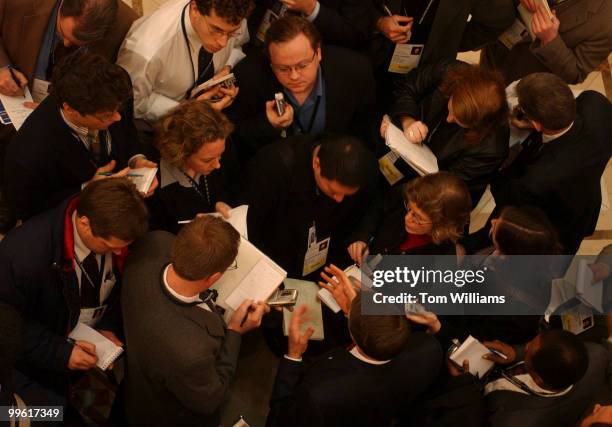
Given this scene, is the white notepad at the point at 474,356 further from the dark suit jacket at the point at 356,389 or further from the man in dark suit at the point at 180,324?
the man in dark suit at the point at 180,324

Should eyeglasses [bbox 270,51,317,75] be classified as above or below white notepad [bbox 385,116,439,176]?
above

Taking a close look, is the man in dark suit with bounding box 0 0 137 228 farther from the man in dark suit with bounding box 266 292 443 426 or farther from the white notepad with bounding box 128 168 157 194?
the man in dark suit with bounding box 266 292 443 426

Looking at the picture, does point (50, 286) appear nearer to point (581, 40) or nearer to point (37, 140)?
point (37, 140)

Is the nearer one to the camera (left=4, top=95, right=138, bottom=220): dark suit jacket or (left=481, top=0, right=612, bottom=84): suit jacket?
(left=4, top=95, right=138, bottom=220): dark suit jacket

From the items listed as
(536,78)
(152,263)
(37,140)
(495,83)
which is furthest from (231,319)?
(536,78)

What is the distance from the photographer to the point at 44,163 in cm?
301

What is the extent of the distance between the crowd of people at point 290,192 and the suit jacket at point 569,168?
1 centimetres

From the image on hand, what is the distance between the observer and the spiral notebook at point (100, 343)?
301 centimetres

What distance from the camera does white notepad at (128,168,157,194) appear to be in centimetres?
300

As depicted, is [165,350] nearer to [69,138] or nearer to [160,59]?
[69,138]

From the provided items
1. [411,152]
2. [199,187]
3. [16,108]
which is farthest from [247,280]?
[16,108]

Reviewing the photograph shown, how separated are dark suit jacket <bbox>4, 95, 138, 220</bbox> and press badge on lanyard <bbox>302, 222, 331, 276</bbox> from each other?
1.32m

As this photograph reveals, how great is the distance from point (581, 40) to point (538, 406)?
2.59 metres

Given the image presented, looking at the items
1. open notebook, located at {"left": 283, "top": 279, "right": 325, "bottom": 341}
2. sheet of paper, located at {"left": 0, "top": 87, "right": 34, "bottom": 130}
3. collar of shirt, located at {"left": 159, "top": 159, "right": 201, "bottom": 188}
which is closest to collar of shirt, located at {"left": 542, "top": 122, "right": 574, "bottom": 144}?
open notebook, located at {"left": 283, "top": 279, "right": 325, "bottom": 341}
